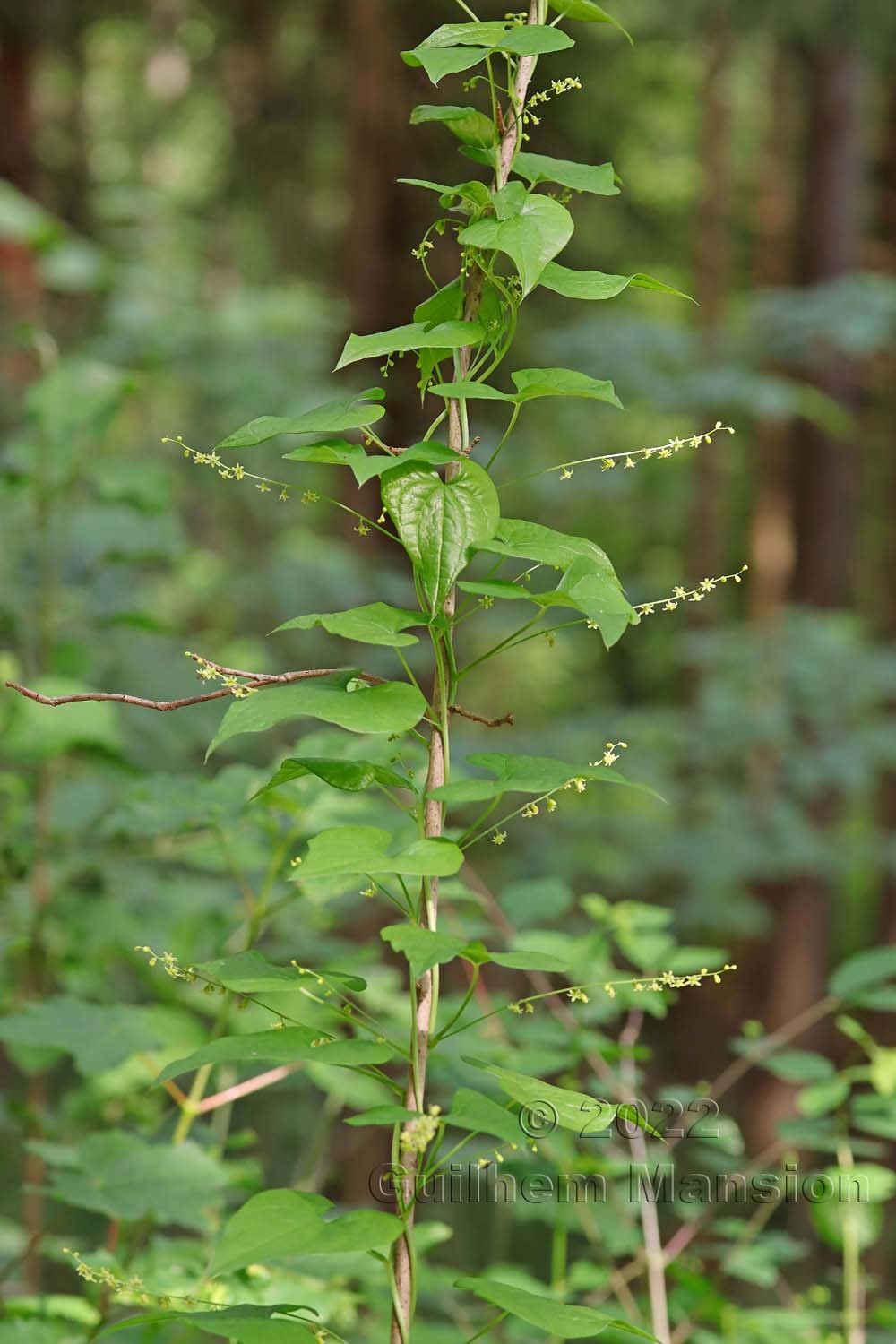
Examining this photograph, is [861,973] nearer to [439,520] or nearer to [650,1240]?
[650,1240]

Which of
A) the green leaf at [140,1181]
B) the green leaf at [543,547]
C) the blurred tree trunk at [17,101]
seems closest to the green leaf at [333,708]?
the green leaf at [543,547]

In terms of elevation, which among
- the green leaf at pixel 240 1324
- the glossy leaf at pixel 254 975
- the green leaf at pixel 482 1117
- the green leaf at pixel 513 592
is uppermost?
the green leaf at pixel 513 592

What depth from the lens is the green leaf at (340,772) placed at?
0.98 m

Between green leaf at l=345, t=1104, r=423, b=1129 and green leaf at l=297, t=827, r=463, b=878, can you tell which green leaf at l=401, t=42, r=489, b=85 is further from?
green leaf at l=345, t=1104, r=423, b=1129

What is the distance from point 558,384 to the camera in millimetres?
994

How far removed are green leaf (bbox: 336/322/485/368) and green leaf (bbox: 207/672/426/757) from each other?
0.80 ft

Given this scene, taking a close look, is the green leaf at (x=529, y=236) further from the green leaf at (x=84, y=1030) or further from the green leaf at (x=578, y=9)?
the green leaf at (x=84, y=1030)

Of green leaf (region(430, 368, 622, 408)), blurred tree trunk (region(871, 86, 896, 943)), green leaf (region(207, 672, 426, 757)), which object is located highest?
green leaf (region(430, 368, 622, 408))

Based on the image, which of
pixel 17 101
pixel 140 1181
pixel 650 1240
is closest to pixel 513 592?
pixel 140 1181

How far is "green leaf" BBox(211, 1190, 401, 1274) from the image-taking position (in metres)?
0.86

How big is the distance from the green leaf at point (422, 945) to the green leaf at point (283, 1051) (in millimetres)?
90

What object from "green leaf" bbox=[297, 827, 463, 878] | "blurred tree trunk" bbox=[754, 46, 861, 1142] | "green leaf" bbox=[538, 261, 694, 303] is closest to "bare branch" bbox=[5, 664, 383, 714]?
"green leaf" bbox=[297, 827, 463, 878]

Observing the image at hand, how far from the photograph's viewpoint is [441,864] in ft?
2.89

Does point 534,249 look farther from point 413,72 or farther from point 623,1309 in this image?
point 413,72
